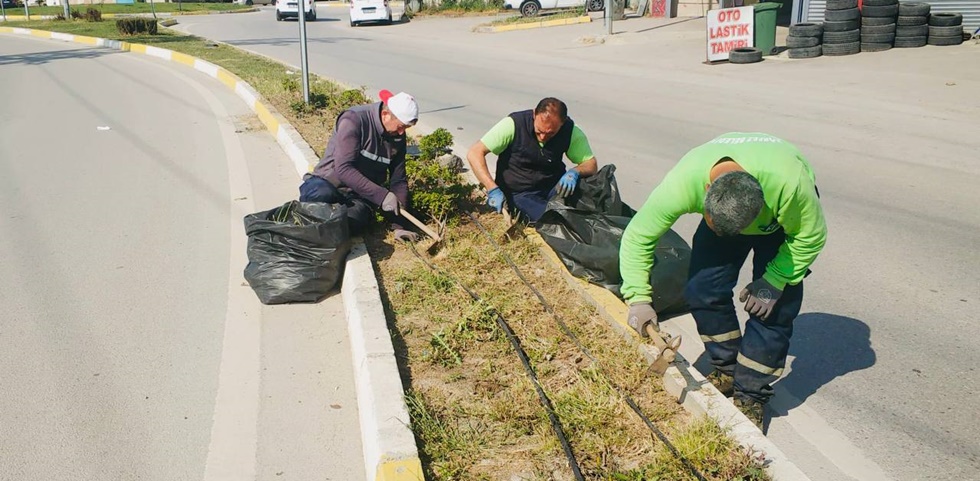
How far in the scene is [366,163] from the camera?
19.1 ft

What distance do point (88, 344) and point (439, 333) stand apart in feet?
6.30

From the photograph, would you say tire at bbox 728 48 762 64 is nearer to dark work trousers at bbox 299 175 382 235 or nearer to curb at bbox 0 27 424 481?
dark work trousers at bbox 299 175 382 235

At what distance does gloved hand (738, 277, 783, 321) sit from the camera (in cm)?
354

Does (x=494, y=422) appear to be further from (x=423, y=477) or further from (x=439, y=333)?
(x=439, y=333)

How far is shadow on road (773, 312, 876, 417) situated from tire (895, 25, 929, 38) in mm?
14190

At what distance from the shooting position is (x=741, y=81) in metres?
14.9

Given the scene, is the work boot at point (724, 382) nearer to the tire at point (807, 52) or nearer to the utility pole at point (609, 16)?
the tire at point (807, 52)

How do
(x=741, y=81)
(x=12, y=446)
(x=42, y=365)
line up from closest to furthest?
(x=12, y=446), (x=42, y=365), (x=741, y=81)

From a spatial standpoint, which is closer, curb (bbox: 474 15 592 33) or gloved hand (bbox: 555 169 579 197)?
gloved hand (bbox: 555 169 579 197)

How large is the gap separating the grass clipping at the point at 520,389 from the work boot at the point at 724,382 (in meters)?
0.37

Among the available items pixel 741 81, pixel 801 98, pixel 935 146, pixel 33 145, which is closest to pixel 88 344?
pixel 33 145

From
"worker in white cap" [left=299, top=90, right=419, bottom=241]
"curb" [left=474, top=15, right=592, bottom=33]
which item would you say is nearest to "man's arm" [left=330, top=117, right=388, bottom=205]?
"worker in white cap" [left=299, top=90, right=419, bottom=241]

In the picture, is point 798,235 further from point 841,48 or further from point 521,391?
point 841,48

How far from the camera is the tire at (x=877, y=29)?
1680 cm
